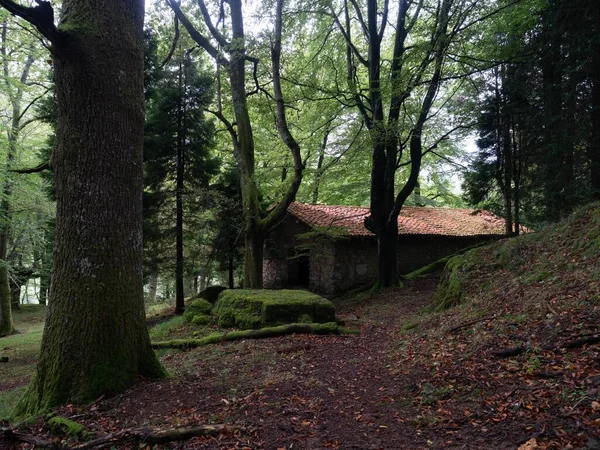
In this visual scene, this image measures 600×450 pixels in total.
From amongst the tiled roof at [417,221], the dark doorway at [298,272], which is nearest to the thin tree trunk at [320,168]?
the tiled roof at [417,221]

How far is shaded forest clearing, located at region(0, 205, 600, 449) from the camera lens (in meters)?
2.68

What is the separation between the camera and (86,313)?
4.00 meters

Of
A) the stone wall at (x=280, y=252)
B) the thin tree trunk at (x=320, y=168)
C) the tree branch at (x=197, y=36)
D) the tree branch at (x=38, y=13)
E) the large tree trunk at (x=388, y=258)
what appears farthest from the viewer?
the stone wall at (x=280, y=252)

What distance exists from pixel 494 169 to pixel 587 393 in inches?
462

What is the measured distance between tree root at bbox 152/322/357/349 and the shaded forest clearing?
39 cm

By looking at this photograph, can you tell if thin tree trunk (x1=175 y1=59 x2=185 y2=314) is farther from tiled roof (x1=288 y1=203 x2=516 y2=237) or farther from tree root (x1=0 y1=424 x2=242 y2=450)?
tree root (x1=0 y1=424 x2=242 y2=450)

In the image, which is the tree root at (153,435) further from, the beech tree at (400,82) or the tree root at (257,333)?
the beech tree at (400,82)

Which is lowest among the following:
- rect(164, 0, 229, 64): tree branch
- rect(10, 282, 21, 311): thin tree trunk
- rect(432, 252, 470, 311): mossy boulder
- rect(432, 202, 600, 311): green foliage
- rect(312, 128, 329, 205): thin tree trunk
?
rect(10, 282, 21, 311): thin tree trunk

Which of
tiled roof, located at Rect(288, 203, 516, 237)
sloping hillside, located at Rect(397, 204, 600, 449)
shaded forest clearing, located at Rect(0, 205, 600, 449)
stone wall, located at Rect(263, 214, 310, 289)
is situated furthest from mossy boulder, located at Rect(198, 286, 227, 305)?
sloping hillside, located at Rect(397, 204, 600, 449)

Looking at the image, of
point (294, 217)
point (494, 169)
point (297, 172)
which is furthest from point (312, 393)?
point (294, 217)

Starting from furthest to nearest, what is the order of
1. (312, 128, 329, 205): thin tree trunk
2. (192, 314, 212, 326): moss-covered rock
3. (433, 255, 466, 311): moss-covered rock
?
1. (312, 128, 329, 205): thin tree trunk
2. (192, 314, 212, 326): moss-covered rock
3. (433, 255, 466, 311): moss-covered rock

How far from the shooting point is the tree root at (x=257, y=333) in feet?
23.1

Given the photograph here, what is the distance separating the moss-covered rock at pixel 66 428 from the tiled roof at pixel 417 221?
11.6 m

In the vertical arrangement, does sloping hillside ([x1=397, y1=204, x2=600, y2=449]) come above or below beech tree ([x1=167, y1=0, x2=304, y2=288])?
below
